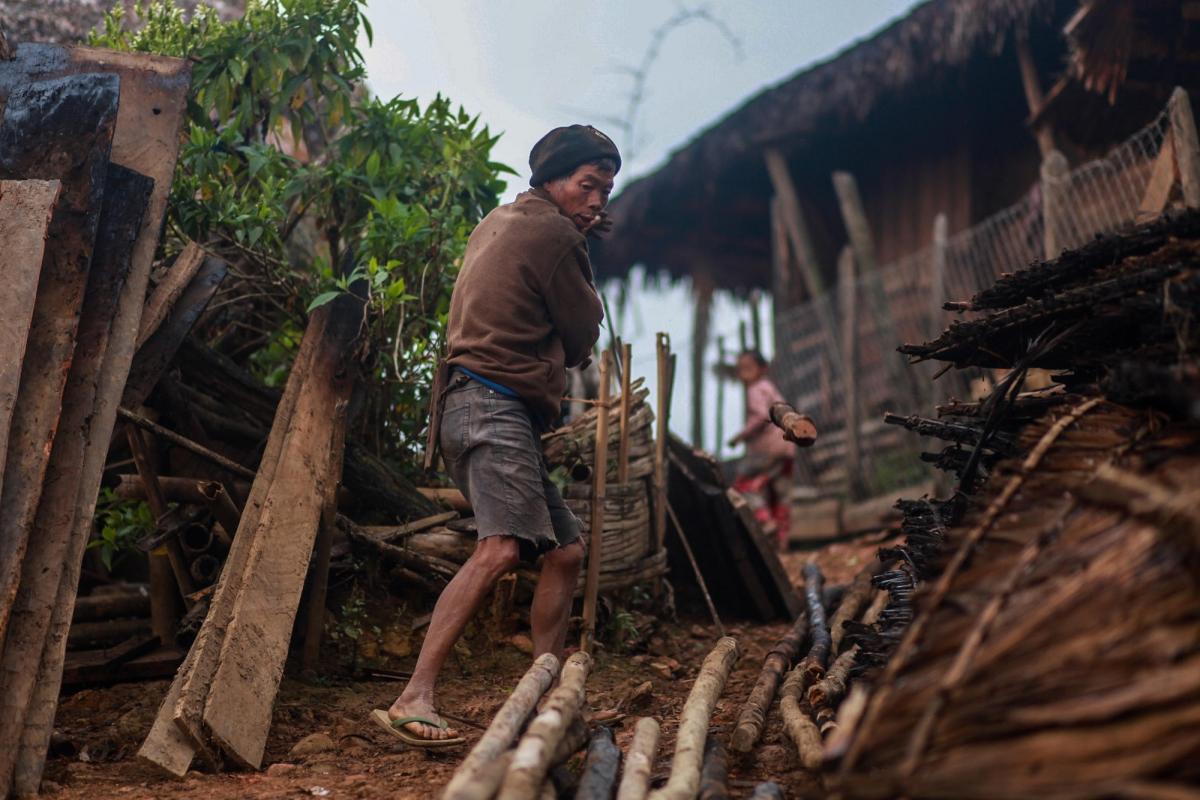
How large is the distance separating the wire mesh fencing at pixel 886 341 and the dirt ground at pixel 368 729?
12.7 feet

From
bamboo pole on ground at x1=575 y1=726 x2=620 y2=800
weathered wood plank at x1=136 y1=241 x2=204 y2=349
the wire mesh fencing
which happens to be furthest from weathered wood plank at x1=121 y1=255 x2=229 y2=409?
the wire mesh fencing

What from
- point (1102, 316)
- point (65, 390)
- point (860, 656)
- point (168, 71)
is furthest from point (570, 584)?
point (168, 71)

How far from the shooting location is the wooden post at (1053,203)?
6.34m

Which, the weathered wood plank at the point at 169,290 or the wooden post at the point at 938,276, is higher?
the wooden post at the point at 938,276

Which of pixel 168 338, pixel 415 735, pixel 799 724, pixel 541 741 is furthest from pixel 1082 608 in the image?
pixel 168 338

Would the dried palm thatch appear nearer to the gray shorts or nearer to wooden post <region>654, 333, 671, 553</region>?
the gray shorts

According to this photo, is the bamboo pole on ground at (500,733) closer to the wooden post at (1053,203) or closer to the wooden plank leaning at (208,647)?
the wooden plank leaning at (208,647)

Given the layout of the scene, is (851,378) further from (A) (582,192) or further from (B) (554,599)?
(B) (554,599)

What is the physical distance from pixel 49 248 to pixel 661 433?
262 cm

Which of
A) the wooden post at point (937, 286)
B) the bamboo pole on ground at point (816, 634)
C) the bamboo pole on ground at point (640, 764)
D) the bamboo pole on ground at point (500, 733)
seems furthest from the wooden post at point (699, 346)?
the bamboo pole on ground at point (640, 764)

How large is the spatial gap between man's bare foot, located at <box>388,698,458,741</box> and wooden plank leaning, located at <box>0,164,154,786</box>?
3.17 ft

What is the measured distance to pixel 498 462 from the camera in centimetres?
348

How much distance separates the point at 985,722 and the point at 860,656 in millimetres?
1744

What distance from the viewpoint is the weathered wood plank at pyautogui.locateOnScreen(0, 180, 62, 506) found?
3.05 meters
